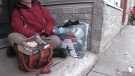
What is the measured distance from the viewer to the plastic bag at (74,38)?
237 cm

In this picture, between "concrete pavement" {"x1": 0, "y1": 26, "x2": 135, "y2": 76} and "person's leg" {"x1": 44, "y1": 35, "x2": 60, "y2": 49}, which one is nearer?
"concrete pavement" {"x1": 0, "y1": 26, "x2": 135, "y2": 76}

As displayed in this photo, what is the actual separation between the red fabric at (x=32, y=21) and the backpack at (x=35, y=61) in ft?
1.64

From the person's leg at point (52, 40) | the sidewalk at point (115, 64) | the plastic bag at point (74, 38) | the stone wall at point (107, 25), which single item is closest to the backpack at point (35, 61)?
the person's leg at point (52, 40)

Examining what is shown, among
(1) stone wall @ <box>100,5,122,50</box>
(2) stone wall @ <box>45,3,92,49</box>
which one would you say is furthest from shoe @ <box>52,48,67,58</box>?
(1) stone wall @ <box>100,5,122,50</box>

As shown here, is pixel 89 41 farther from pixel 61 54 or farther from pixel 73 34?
pixel 61 54

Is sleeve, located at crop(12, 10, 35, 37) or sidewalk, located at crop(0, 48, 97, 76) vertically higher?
sleeve, located at crop(12, 10, 35, 37)

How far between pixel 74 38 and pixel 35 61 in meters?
0.82

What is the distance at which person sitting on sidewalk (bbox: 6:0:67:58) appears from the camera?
7.33ft

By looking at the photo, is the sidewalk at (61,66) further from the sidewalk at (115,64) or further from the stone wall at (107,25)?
the stone wall at (107,25)

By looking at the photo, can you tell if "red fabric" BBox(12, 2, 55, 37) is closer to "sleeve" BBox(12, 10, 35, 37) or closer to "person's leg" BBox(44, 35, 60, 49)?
"sleeve" BBox(12, 10, 35, 37)

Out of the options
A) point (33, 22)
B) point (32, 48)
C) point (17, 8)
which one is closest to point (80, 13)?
point (33, 22)

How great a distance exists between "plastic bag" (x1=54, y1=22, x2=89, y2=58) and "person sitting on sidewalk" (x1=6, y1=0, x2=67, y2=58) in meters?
0.13

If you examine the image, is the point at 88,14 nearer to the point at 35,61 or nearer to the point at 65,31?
the point at 65,31

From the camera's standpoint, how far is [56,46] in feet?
7.52
